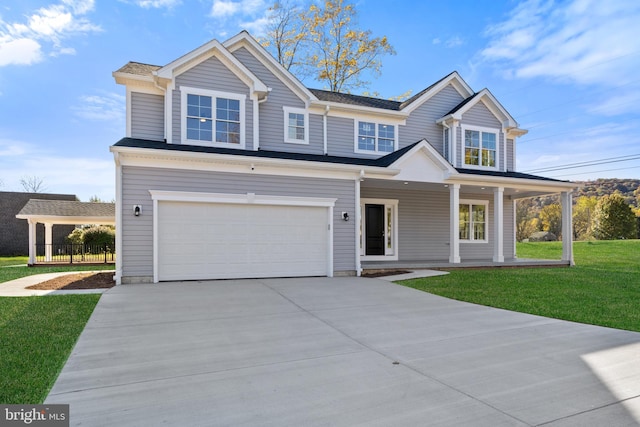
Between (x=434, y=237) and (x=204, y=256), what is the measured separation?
962 centimetres

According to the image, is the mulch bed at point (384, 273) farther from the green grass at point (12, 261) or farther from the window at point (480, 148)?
the green grass at point (12, 261)

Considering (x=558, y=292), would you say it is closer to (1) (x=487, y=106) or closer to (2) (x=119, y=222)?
(1) (x=487, y=106)

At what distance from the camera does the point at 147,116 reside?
11.2 meters

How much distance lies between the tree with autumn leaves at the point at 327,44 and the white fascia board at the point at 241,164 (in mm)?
13800

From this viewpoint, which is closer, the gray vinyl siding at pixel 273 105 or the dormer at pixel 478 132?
the gray vinyl siding at pixel 273 105

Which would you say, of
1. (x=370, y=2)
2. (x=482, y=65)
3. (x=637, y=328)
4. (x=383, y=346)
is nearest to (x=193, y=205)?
(x=383, y=346)

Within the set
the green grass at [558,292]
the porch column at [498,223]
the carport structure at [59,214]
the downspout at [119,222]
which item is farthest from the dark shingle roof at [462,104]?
the carport structure at [59,214]

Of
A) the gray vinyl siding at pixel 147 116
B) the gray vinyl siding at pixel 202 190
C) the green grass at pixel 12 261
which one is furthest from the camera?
the green grass at pixel 12 261

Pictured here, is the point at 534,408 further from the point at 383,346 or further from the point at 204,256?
the point at 204,256

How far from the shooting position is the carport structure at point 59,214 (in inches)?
656

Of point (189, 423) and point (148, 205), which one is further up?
point (148, 205)

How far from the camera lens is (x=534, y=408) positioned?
118 inches

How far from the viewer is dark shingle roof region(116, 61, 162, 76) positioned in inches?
438

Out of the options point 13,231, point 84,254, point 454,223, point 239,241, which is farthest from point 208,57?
point 13,231
